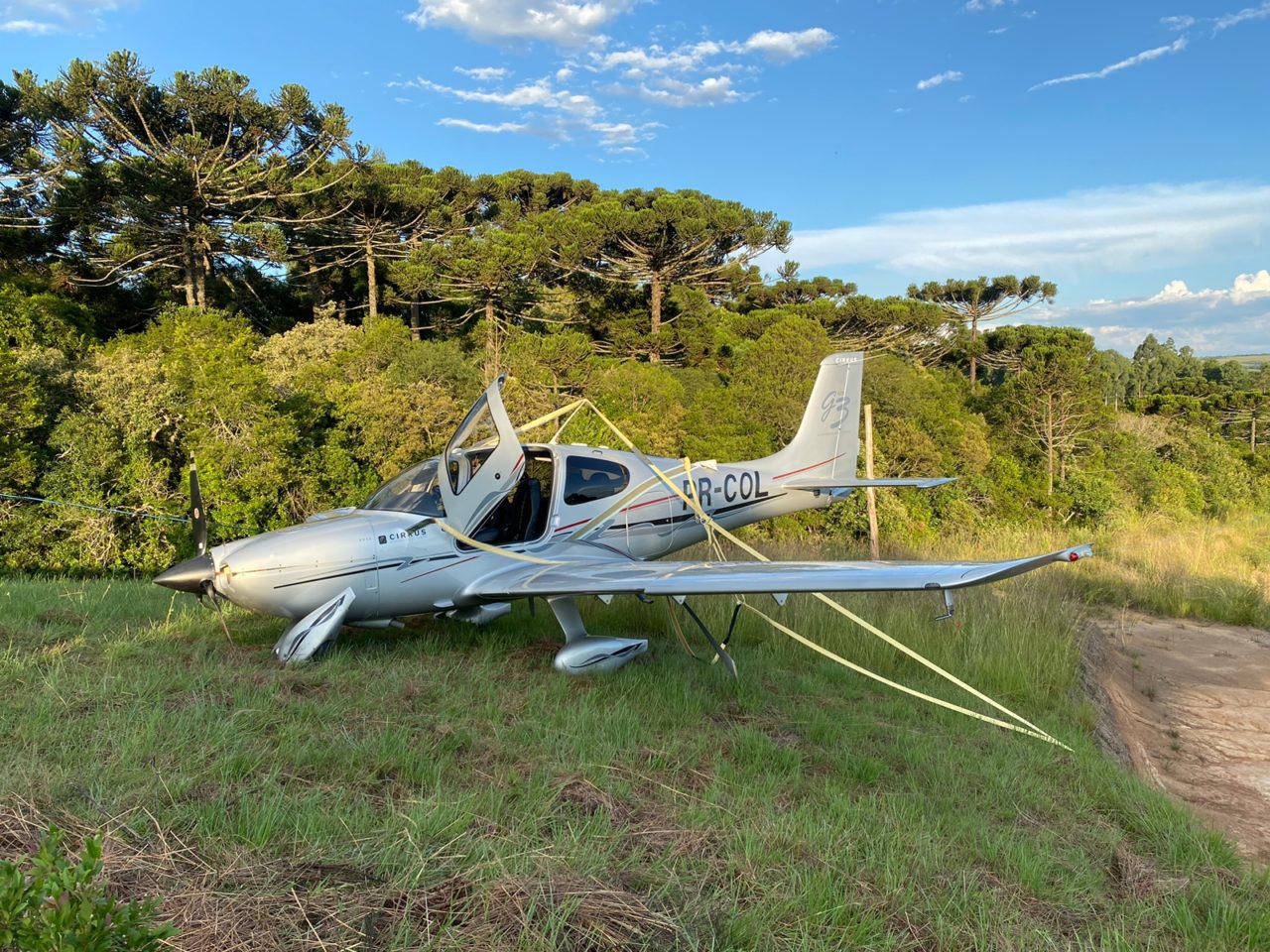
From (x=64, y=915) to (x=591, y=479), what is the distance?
20.5 ft

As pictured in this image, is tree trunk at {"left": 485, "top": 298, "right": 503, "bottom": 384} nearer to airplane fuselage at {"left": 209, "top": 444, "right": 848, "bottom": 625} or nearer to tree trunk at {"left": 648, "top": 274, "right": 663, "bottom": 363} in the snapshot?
tree trunk at {"left": 648, "top": 274, "right": 663, "bottom": 363}

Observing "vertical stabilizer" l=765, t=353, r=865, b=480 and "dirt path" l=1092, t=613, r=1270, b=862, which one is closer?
"dirt path" l=1092, t=613, r=1270, b=862

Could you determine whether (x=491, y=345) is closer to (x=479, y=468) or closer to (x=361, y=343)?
(x=361, y=343)

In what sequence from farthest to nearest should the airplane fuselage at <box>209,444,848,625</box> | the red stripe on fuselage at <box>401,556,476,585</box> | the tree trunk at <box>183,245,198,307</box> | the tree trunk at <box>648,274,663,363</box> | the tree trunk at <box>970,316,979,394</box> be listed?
the tree trunk at <box>970,316,979,394</box>, the tree trunk at <box>648,274,663,363</box>, the tree trunk at <box>183,245,198,307</box>, the red stripe on fuselage at <box>401,556,476,585</box>, the airplane fuselage at <box>209,444,848,625</box>

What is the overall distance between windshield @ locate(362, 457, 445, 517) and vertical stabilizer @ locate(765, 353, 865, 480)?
5233 mm

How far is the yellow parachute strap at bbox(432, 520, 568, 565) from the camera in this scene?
6.61 m

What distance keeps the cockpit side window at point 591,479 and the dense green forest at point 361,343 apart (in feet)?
37.6

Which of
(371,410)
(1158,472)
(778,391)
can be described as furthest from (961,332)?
(371,410)

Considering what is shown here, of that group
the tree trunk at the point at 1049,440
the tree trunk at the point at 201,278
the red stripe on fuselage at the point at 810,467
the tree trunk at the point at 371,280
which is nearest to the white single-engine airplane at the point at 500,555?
the red stripe on fuselage at the point at 810,467

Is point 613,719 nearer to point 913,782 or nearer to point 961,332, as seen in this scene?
point 913,782

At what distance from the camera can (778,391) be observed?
107 feet

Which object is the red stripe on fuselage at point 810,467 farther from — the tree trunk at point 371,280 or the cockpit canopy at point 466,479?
the tree trunk at point 371,280

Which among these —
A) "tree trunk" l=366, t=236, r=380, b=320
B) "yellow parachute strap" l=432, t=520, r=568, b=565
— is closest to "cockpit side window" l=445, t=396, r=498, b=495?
"yellow parachute strap" l=432, t=520, r=568, b=565

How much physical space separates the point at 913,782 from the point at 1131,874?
3.63 feet
